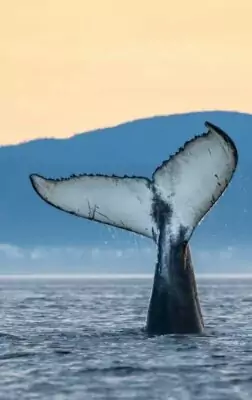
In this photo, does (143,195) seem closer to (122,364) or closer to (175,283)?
(175,283)

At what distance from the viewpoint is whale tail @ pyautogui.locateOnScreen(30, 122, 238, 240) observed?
1639 centimetres

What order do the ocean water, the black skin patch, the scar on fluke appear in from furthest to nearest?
the black skin patch, the scar on fluke, the ocean water

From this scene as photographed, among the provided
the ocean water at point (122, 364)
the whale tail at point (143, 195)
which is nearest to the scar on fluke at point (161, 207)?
the whale tail at point (143, 195)

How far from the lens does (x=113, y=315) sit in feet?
95.8

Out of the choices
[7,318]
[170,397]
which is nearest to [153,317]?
[170,397]

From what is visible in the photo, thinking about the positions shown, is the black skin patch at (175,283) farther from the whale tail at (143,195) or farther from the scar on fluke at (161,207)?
the whale tail at (143,195)

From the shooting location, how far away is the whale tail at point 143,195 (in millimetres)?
16391

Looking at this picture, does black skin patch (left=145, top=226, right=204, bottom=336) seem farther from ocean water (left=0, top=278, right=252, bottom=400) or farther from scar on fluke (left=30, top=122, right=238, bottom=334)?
ocean water (left=0, top=278, right=252, bottom=400)

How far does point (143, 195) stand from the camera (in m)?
17.2

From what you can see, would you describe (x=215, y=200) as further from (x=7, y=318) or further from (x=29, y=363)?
(x=7, y=318)

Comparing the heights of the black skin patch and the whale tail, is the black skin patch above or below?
below

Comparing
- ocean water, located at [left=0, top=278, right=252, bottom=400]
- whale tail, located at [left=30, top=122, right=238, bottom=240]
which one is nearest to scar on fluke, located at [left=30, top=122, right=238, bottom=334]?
whale tail, located at [left=30, top=122, right=238, bottom=240]

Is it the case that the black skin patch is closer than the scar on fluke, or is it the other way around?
the scar on fluke

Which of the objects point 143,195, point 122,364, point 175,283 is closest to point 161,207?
point 143,195
